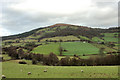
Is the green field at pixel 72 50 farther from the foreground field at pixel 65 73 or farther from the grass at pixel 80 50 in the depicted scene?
the foreground field at pixel 65 73

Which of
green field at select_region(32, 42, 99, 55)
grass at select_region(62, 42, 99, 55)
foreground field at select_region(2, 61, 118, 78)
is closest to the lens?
foreground field at select_region(2, 61, 118, 78)

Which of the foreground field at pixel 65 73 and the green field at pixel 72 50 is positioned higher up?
the foreground field at pixel 65 73

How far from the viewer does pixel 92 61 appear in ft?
197

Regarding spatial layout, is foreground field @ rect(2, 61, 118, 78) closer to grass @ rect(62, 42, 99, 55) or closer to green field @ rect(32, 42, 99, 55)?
green field @ rect(32, 42, 99, 55)

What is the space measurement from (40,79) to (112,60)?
5295cm

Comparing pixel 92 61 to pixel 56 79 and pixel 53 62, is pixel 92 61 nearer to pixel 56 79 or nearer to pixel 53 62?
pixel 53 62

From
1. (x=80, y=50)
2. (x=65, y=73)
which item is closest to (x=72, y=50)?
(x=80, y=50)

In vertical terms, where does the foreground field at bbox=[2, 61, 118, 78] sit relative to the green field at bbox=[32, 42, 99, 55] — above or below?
above

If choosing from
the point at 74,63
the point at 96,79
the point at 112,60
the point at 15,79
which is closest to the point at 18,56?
the point at 74,63

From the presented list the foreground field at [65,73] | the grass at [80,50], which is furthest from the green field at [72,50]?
the foreground field at [65,73]

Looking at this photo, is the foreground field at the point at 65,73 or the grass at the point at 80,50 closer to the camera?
the foreground field at the point at 65,73

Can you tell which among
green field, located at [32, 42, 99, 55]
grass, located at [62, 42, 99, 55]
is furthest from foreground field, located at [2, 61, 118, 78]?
grass, located at [62, 42, 99, 55]

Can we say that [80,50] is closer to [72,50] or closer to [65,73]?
[72,50]

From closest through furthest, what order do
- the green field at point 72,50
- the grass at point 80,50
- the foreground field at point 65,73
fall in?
the foreground field at point 65,73 → the grass at point 80,50 → the green field at point 72,50
